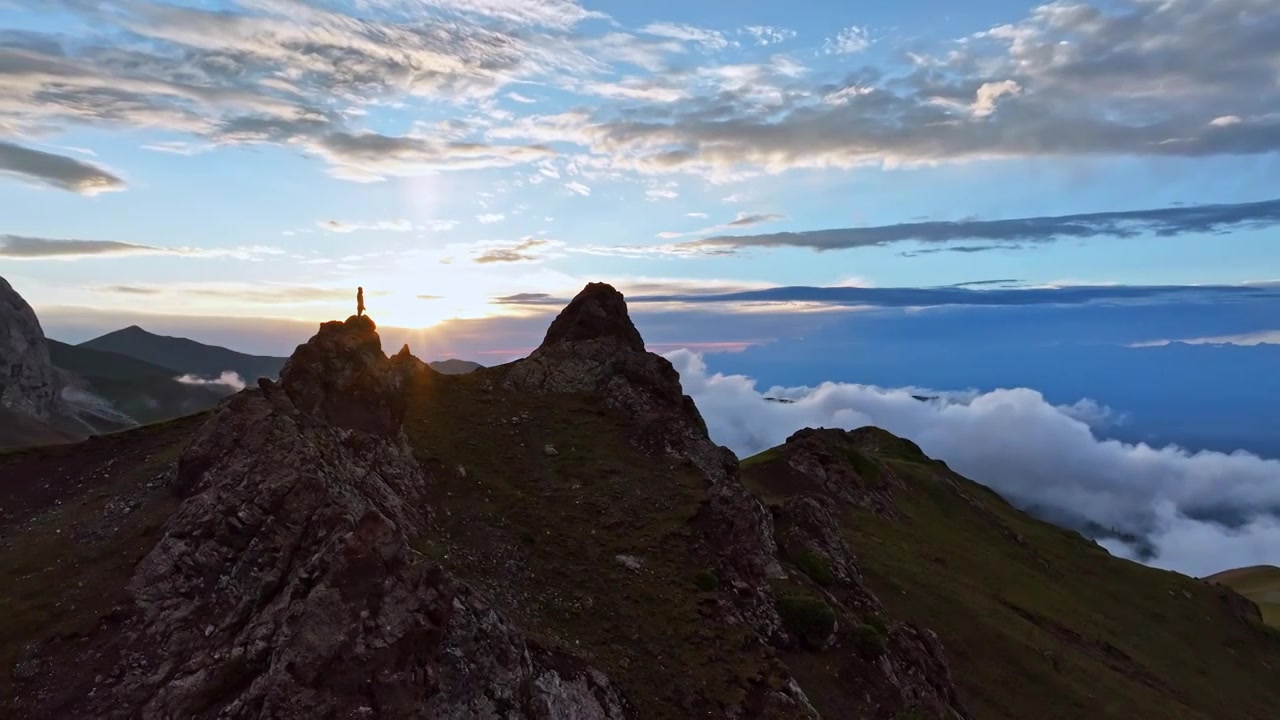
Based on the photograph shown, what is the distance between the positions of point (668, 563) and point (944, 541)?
6256 centimetres

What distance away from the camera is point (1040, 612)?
78.2 m

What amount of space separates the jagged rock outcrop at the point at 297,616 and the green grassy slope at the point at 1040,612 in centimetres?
4324

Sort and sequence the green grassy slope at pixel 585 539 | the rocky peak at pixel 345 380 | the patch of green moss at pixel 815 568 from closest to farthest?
1. the green grassy slope at pixel 585 539
2. the rocky peak at pixel 345 380
3. the patch of green moss at pixel 815 568

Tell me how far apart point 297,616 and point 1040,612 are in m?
79.5

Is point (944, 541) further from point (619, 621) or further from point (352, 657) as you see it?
point (352, 657)

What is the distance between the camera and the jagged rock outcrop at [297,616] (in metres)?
26.1

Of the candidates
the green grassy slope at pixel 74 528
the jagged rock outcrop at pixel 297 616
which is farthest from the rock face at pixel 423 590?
the green grassy slope at pixel 74 528

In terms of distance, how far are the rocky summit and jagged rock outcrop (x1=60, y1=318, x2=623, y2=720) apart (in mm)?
92

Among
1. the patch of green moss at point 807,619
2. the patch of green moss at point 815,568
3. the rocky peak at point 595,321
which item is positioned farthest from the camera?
the rocky peak at point 595,321

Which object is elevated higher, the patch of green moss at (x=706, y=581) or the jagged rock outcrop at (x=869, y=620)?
the patch of green moss at (x=706, y=581)

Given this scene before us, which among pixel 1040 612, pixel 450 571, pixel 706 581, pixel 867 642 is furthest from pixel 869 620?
pixel 1040 612

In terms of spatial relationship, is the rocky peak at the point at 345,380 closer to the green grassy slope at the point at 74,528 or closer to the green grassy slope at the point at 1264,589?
the green grassy slope at the point at 74,528

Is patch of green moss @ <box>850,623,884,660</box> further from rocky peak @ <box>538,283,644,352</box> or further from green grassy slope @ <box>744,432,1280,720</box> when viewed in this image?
rocky peak @ <box>538,283,644,352</box>

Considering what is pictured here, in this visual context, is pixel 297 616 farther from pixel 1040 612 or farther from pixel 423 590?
pixel 1040 612
